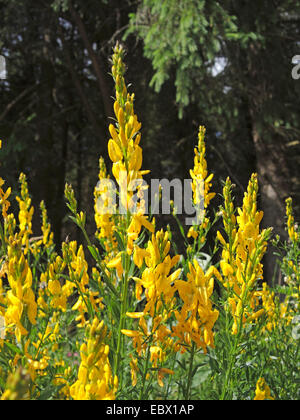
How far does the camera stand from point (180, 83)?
18.5 ft

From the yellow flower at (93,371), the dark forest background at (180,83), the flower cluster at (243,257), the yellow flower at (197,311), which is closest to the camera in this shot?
A: the yellow flower at (93,371)

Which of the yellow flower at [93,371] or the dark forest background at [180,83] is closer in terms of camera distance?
the yellow flower at [93,371]

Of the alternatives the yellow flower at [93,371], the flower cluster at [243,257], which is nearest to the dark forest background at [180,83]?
the flower cluster at [243,257]

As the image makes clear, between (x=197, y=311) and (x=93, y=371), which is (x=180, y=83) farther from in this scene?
(x=93, y=371)

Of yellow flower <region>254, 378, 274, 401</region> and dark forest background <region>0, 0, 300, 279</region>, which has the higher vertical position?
dark forest background <region>0, 0, 300, 279</region>

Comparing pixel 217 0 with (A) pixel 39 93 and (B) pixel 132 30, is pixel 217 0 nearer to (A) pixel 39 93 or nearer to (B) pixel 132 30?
(B) pixel 132 30

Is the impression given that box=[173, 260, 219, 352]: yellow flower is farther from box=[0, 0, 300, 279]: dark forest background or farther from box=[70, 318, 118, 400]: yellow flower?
box=[0, 0, 300, 279]: dark forest background

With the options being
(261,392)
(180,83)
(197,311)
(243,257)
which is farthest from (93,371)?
(180,83)

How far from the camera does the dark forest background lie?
543 cm

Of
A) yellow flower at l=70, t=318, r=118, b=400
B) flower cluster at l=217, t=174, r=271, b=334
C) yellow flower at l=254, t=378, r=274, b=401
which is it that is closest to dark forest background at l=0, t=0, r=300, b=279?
flower cluster at l=217, t=174, r=271, b=334

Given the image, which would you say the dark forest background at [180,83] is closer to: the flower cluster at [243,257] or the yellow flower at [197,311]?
the flower cluster at [243,257]

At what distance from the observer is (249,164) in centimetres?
779

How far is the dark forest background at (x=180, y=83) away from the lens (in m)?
5.43

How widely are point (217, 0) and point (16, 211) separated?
4567 mm
